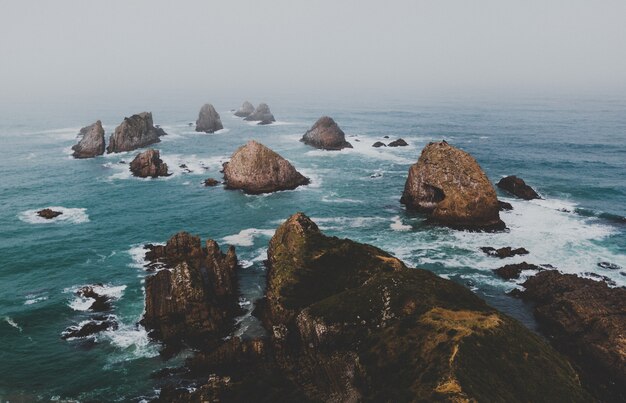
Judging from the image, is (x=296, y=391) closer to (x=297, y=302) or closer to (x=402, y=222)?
(x=297, y=302)

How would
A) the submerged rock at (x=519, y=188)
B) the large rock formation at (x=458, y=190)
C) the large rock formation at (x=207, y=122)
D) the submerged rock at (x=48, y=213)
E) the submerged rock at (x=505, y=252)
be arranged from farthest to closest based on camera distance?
1. the large rock formation at (x=207, y=122)
2. the submerged rock at (x=519, y=188)
3. the submerged rock at (x=48, y=213)
4. the large rock formation at (x=458, y=190)
5. the submerged rock at (x=505, y=252)

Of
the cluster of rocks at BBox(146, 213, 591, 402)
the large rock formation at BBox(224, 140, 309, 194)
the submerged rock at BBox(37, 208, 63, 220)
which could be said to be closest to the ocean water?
the submerged rock at BBox(37, 208, 63, 220)

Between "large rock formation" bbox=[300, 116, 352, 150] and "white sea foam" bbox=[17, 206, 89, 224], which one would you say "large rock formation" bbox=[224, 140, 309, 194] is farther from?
"large rock formation" bbox=[300, 116, 352, 150]

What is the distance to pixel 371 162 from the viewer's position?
394 ft

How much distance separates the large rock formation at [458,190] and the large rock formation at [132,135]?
99708 millimetres

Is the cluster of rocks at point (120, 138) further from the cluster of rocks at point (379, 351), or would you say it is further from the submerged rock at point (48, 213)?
the cluster of rocks at point (379, 351)

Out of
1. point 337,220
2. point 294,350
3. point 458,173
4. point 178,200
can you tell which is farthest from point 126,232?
point 458,173

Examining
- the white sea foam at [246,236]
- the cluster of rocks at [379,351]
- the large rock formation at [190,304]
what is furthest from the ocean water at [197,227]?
the cluster of rocks at [379,351]

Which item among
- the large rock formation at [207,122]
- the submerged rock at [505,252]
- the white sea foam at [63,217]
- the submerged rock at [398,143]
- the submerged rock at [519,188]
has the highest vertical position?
the large rock formation at [207,122]

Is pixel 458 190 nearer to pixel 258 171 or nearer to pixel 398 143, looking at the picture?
pixel 258 171

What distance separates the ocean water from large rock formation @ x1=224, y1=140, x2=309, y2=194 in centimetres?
309

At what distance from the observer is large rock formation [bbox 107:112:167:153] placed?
131375 millimetres

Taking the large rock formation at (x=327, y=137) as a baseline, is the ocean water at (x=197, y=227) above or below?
below

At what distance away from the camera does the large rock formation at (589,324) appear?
36375 millimetres
